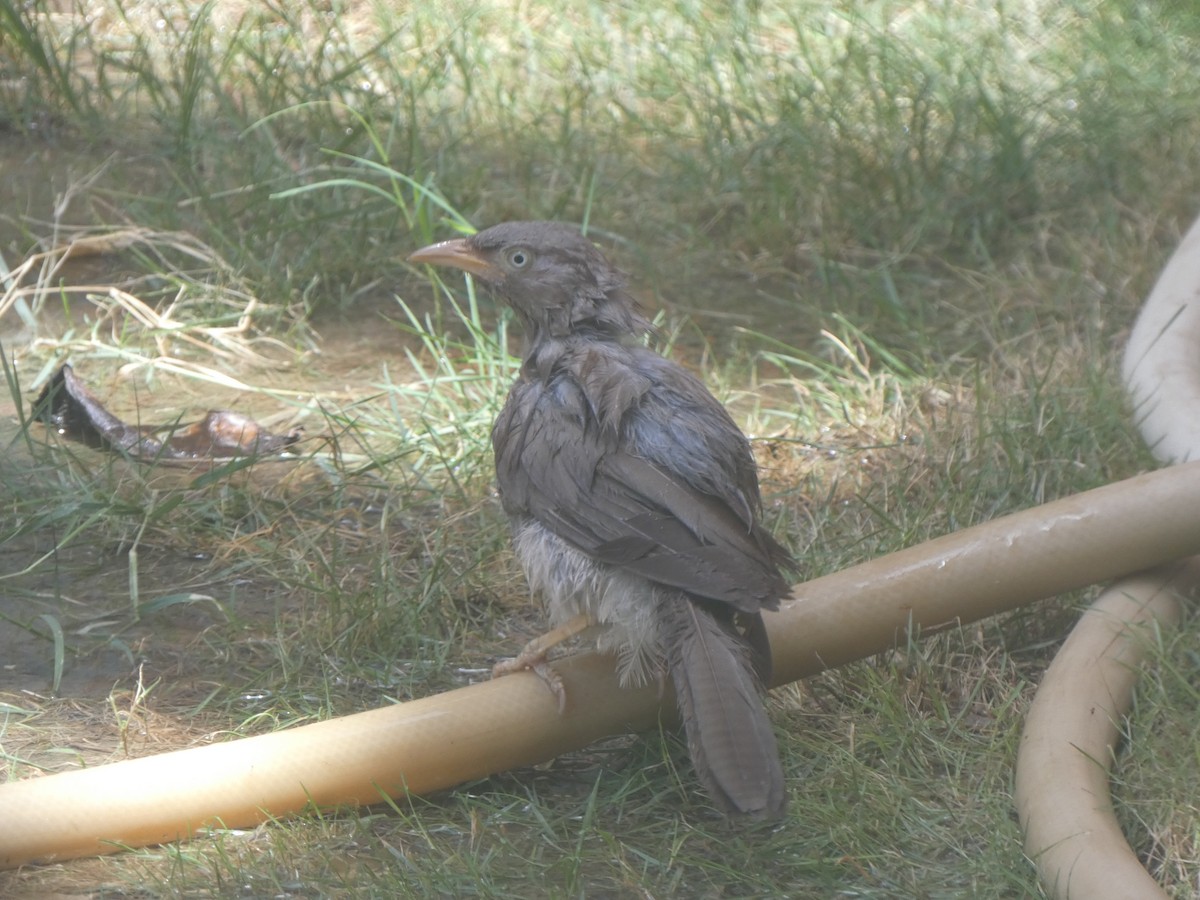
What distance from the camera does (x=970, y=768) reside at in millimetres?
3668

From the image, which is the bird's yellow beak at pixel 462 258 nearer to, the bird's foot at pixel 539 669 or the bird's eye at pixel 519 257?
the bird's eye at pixel 519 257

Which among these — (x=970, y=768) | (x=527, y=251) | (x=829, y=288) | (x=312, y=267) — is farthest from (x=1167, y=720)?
(x=312, y=267)

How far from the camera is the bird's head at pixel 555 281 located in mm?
4141

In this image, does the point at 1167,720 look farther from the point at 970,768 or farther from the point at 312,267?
the point at 312,267

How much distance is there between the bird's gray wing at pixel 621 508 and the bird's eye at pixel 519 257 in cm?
42

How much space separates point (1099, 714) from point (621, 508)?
3.87 feet

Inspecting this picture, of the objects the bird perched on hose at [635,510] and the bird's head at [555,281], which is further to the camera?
the bird's head at [555,281]

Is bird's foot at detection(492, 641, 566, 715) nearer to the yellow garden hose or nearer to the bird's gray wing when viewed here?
the yellow garden hose

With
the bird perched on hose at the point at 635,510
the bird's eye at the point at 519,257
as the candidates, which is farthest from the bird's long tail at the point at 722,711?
the bird's eye at the point at 519,257

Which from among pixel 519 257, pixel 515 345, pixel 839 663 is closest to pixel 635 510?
pixel 839 663

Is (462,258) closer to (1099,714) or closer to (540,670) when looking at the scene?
(540,670)

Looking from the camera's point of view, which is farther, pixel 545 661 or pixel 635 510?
pixel 545 661

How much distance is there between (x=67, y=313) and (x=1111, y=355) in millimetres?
3595

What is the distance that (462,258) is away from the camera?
4.29 metres
